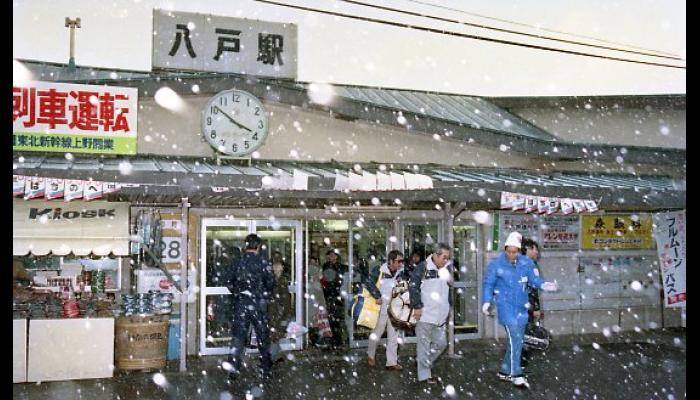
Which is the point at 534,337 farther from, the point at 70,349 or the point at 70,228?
the point at 70,228

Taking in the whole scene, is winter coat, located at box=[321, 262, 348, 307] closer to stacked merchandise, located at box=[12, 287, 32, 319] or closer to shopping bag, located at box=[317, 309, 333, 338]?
shopping bag, located at box=[317, 309, 333, 338]

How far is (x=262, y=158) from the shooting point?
38.9 feet

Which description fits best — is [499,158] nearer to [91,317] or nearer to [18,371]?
[91,317]

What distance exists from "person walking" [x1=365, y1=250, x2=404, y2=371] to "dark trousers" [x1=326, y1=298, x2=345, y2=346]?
1.31 metres

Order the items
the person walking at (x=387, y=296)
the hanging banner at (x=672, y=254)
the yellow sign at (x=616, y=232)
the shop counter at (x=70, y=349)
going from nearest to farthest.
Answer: the shop counter at (x=70, y=349) → the person walking at (x=387, y=296) → the hanging banner at (x=672, y=254) → the yellow sign at (x=616, y=232)

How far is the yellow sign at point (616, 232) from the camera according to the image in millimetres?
13609

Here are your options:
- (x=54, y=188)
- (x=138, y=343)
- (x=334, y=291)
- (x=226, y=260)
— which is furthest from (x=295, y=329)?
(x=54, y=188)

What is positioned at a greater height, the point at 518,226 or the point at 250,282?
the point at 518,226

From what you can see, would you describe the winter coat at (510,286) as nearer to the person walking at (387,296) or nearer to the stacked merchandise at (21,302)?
the person walking at (387,296)

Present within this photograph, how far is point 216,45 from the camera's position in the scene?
1206 cm

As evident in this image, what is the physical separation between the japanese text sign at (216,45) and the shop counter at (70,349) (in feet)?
16.8

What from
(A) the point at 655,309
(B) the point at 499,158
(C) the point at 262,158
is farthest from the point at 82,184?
(A) the point at 655,309

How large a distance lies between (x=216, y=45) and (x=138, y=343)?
18.4 ft

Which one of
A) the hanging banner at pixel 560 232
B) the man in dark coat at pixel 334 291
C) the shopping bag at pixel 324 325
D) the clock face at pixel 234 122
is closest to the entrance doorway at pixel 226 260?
the shopping bag at pixel 324 325
